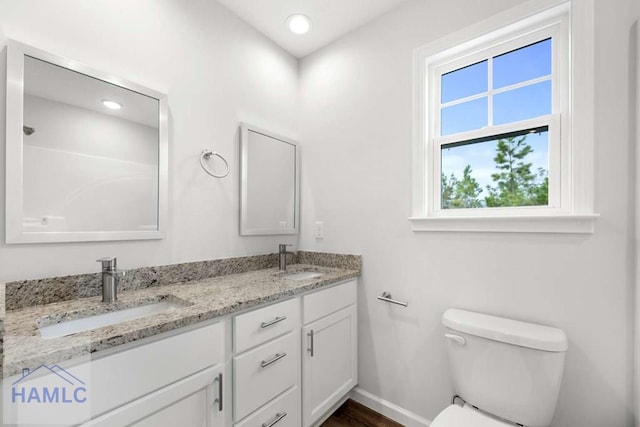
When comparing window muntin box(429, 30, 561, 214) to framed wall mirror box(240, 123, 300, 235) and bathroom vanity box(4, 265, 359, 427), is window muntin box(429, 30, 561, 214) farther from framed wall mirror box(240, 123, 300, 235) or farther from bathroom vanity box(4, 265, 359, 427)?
framed wall mirror box(240, 123, 300, 235)

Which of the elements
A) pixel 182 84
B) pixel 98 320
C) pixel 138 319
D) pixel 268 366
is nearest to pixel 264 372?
pixel 268 366

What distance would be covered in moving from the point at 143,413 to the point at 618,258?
6.11ft

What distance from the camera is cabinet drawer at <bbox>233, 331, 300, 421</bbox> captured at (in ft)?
3.88

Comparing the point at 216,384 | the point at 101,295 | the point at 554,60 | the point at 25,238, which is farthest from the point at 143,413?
the point at 554,60

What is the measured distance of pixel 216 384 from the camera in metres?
1.10

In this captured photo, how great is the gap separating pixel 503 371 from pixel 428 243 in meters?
0.68

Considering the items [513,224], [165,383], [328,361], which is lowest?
[328,361]

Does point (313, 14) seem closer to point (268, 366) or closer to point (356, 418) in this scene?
point (268, 366)

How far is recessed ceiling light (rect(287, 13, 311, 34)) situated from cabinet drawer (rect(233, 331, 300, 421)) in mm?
1923

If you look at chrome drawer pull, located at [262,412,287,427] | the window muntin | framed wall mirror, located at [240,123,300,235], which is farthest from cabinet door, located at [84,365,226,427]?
the window muntin

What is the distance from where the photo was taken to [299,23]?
1890mm

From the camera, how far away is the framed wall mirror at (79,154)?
3.62 feet

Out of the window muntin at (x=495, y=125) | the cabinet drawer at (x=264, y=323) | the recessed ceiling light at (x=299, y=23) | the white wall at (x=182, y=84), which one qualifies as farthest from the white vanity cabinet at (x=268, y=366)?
the recessed ceiling light at (x=299, y=23)

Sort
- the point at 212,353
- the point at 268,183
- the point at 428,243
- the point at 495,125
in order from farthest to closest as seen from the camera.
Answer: the point at 268,183, the point at 428,243, the point at 495,125, the point at 212,353
